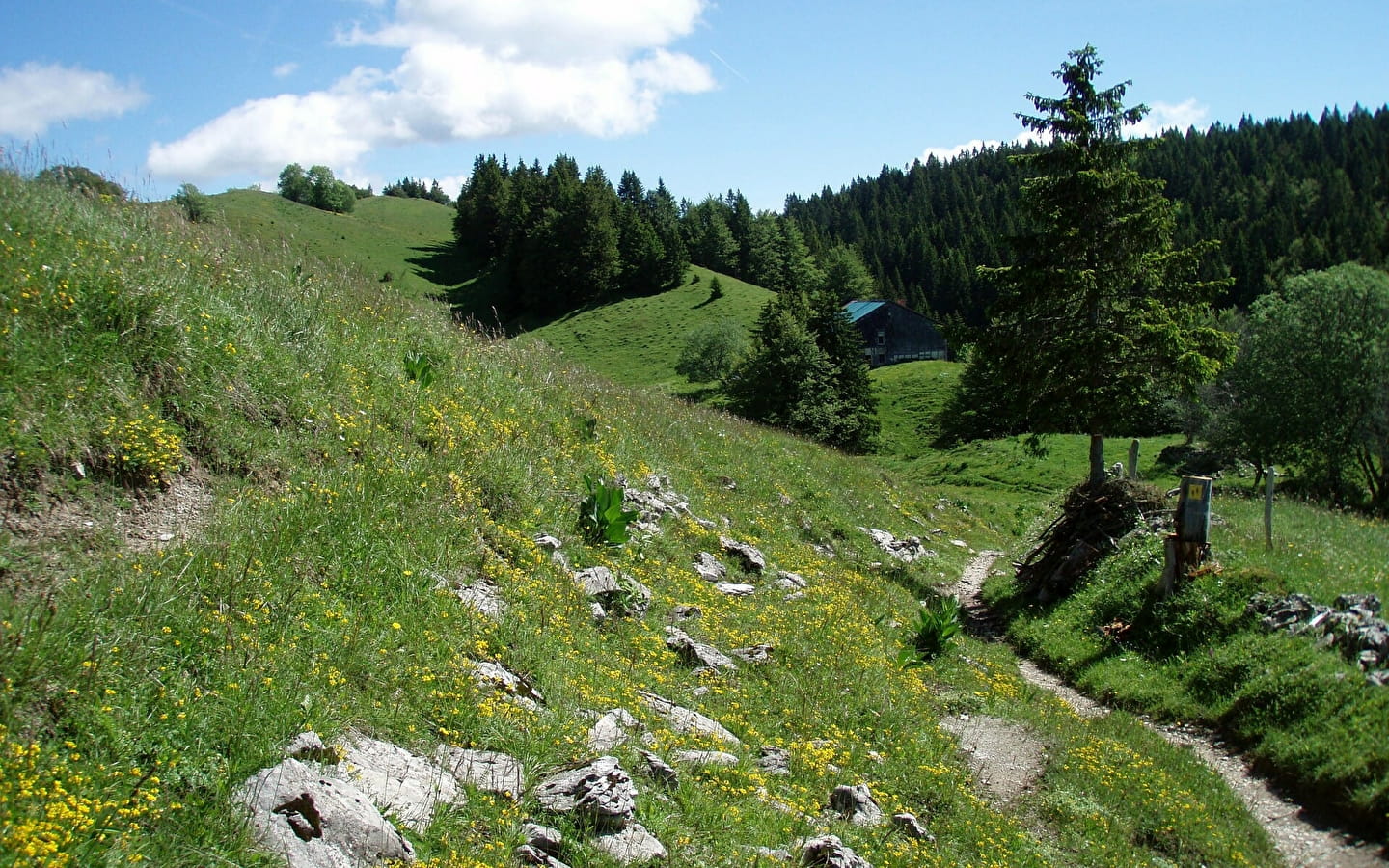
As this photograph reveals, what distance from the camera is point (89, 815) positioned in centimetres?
328

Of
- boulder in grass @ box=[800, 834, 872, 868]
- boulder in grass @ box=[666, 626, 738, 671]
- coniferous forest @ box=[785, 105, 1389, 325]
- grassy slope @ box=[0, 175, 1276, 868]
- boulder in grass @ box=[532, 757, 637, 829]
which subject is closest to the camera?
grassy slope @ box=[0, 175, 1276, 868]

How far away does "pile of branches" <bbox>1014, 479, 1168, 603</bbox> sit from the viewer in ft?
50.1

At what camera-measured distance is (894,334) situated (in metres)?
95.4

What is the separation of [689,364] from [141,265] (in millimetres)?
63421

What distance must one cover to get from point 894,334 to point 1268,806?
90331 mm

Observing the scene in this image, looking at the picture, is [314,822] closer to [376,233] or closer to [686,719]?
[686,719]

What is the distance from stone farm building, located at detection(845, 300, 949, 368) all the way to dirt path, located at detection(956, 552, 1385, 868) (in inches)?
3336

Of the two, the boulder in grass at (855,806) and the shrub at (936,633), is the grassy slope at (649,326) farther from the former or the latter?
the boulder in grass at (855,806)

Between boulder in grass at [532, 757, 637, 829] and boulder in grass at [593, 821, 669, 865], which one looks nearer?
boulder in grass at [593, 821, 669, 865]

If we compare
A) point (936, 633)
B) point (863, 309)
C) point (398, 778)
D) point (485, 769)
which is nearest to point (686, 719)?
point (485, 769)

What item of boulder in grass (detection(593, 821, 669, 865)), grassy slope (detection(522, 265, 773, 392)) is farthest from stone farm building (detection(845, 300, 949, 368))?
boulder in grass (detection(593, 821, 669, 865))

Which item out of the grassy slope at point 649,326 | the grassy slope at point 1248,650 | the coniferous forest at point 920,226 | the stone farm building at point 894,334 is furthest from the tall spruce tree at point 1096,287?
the stone farm building at point 894,334

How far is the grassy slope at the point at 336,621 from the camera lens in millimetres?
3924

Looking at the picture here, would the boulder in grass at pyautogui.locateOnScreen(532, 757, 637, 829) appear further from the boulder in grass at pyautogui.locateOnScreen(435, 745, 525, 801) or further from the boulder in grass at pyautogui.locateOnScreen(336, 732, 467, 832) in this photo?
the boulder in grass at pyautogui.locateOnScreen(336, 732, 467, 832)
